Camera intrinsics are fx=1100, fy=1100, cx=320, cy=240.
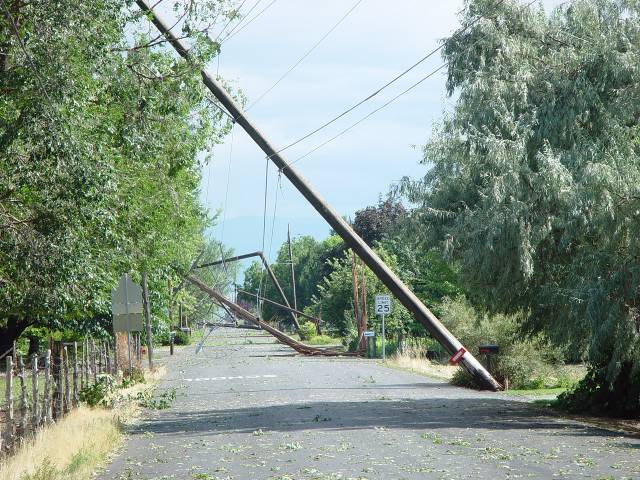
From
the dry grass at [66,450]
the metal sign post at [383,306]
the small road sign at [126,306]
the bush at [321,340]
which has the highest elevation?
the metal sign post at [383,306]

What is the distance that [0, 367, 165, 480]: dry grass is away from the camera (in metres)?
14.0

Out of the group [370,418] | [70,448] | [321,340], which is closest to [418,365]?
[370,418]

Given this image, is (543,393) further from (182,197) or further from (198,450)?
(198,450)

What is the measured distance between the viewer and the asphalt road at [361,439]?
14.7 m

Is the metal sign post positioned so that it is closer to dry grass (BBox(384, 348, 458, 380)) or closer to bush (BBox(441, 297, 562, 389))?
dry grass (BBox(384, 348, 458, 380))

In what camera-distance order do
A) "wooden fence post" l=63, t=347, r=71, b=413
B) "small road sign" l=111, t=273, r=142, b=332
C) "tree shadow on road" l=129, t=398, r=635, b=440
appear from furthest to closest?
"small road sign" l=111, t=273, r=142, b=332, "wooden fence post" l=63, t=347, r=71, b=413, "tree shadow on road" l=129, t=398, r=635, b=440

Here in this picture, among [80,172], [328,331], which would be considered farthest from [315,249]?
[80,172]

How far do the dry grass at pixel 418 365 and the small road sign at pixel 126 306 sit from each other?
15.3 meters

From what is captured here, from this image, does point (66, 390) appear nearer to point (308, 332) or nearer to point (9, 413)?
point (9, 413)

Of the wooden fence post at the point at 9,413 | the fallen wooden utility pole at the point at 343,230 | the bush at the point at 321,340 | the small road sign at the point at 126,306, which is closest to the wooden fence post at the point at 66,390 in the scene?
the small road sign at the point at 126,306

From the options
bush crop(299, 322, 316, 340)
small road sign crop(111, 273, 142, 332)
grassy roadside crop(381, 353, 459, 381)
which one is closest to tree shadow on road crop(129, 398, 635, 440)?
small road sign crop(111, 273, 142, 332)

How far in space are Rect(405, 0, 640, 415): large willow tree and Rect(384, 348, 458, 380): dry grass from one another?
16586mm

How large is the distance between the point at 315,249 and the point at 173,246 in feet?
386

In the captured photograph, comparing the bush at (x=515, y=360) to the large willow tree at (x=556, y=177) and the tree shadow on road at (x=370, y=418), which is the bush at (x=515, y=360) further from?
the large willow tree at (x=556, y=177)
